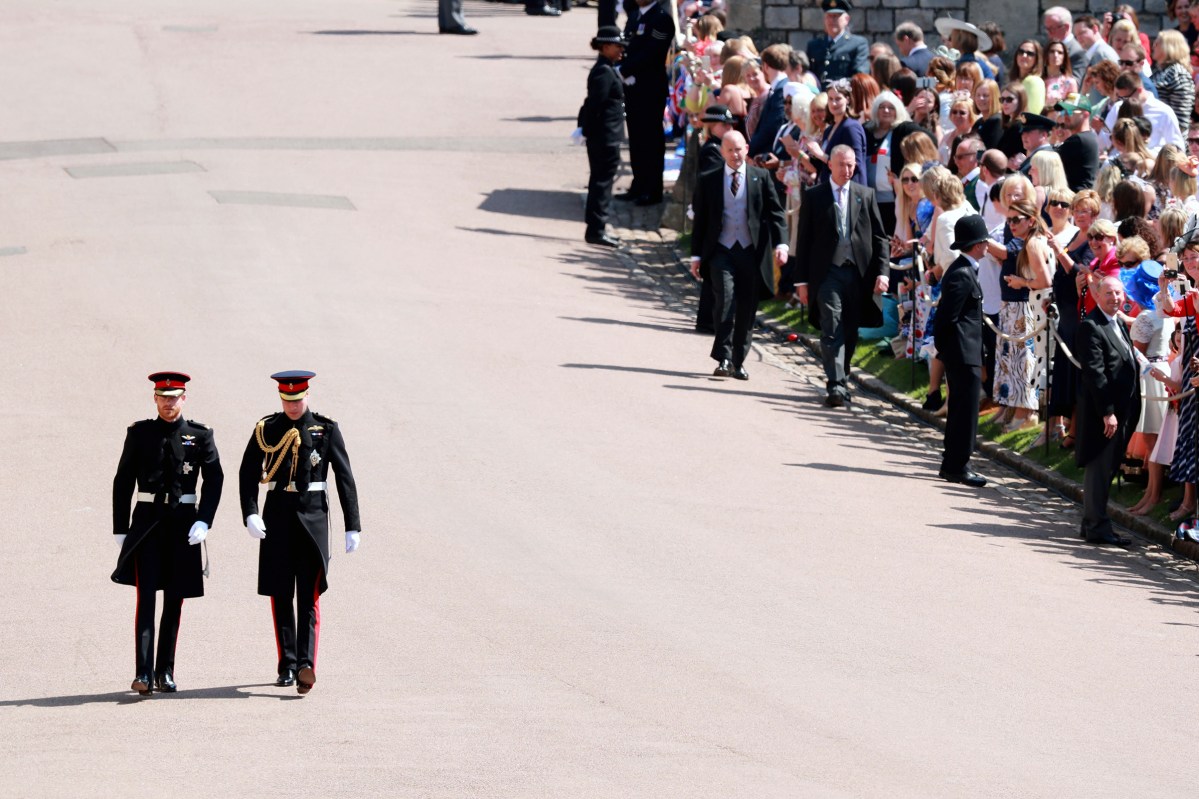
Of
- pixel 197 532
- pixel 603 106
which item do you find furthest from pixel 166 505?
pixel 603 106

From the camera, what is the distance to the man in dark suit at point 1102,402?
1285 cm

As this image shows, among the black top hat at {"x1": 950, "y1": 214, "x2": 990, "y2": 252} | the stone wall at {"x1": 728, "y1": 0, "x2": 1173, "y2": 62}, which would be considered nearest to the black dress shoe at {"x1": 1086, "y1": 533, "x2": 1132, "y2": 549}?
the black top hat at {"x1": 950, "y1": 214, "x2": 990, "y2": 252}

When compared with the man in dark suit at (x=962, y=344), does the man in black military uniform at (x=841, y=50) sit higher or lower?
higher

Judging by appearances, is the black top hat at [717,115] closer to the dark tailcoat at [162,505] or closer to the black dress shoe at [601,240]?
the black dress shoe at [601,240]

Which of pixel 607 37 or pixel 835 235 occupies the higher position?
pixel 607 37

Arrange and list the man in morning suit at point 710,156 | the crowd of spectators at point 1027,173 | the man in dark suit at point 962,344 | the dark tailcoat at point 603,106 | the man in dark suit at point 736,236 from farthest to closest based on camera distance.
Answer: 1. the dark tailcoat at point 603,106
2. the man in morning suit at point 710,156
3. the man in dark suit at point 736,236
4. the man in dark suit at point 962,344
5. the crowd of spectators at point 1027,173

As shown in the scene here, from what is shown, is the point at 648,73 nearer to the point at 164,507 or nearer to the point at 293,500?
the point at 293,500

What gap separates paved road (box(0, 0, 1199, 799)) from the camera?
8.74 metres

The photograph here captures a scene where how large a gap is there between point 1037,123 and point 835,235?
1836mm

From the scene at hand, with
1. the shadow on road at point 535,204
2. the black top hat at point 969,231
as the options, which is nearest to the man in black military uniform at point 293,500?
the black top hat at point 969,231

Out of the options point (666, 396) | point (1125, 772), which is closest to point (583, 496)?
point (666, 396)

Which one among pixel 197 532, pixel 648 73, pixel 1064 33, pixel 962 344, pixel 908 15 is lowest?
pixel 197 532

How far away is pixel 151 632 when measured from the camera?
31.3 feet

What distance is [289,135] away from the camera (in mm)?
25422
